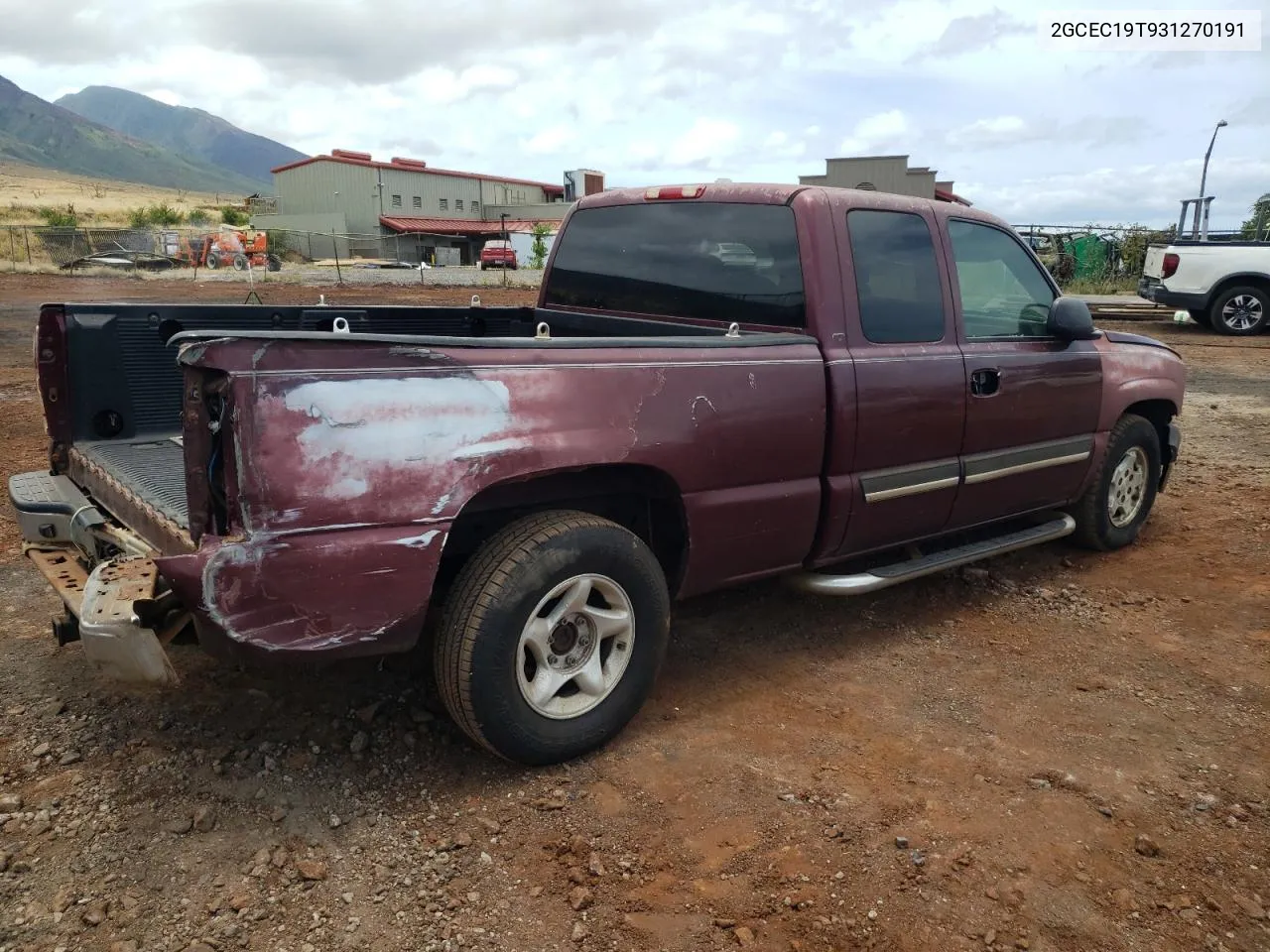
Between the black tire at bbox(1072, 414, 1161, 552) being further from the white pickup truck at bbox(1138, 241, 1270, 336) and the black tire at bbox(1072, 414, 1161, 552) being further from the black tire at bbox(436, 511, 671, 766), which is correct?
the white pickup truck at bbox(1138, 241, 1270, 336)

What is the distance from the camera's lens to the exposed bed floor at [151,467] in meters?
2.89

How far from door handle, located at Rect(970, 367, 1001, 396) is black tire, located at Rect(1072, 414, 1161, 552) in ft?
4.00

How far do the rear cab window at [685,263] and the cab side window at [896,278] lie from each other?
312mm

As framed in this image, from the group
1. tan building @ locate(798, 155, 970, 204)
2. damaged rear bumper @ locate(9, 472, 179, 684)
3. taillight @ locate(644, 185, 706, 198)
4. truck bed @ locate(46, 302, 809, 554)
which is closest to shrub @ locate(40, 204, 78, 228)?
tan building @ locate(798, 155, 970, 204)

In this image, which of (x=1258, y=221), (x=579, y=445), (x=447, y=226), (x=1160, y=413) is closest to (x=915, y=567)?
(x=579, y=445)

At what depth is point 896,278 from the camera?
3834 millimetres

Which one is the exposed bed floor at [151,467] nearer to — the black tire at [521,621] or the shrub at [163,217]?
the black tire at [521,621]

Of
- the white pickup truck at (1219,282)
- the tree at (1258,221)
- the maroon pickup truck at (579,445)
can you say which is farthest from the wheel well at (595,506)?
the tree at (1258,221)

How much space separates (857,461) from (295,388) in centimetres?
212

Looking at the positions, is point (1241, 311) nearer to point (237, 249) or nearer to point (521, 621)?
point (521, 621)

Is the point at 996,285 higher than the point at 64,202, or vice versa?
the point at 64,202

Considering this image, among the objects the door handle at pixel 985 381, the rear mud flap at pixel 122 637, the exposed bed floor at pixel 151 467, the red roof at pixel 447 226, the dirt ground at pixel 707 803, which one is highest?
the red roof at pixel 447 226

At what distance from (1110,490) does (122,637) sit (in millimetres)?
4752

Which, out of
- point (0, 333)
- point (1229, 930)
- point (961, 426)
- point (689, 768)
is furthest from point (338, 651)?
point (0, 333)
